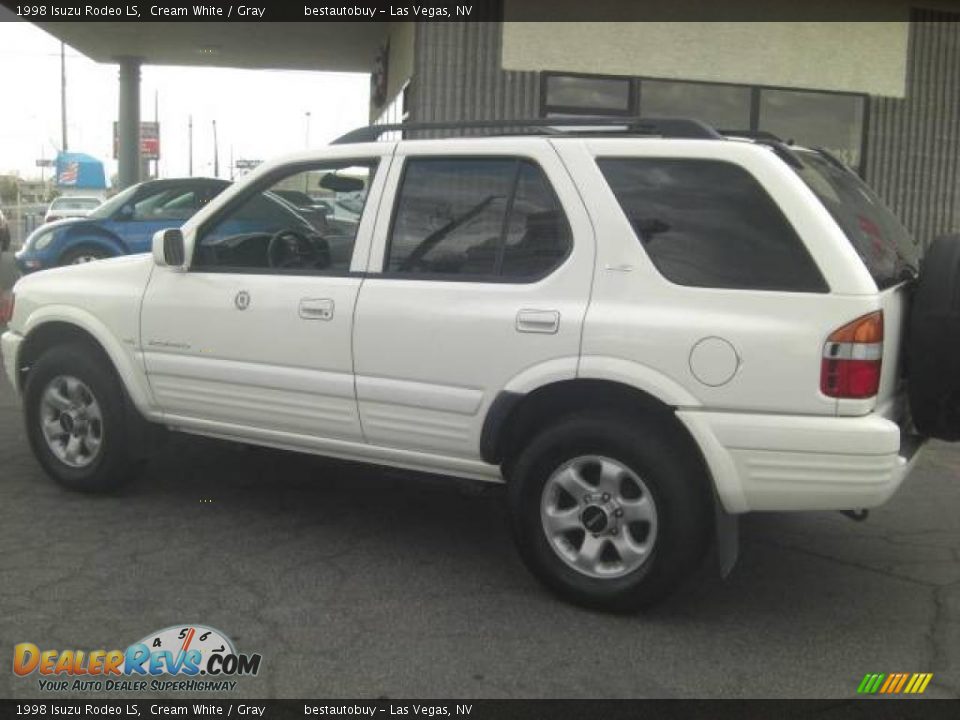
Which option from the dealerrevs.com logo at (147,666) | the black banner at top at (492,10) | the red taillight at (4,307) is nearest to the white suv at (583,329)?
the dealerrevs.com logo at (147,666)

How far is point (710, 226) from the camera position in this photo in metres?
3.66

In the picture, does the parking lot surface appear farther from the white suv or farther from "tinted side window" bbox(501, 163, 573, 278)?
"tinted side window" bbox(501, 163, 573, 278)

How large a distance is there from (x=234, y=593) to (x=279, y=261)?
1.53m

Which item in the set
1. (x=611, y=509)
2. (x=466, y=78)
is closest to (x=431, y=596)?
(x=611, y=509)

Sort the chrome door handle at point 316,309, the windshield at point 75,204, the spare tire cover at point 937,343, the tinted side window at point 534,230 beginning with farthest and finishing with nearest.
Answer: the windshield at point 75,204 < the chrome door handle at point 316,309 < the tinted side window at point 534,230 < the spare tire cover at point 937,343

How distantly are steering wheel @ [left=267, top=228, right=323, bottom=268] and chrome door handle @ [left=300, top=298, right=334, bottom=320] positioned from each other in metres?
0.26

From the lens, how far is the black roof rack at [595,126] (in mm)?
3857

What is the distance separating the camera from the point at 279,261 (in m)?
4.65

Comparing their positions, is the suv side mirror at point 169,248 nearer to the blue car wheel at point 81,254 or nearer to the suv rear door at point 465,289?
the suv rear door at point 465,289

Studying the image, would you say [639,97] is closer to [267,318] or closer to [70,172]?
[267,318]

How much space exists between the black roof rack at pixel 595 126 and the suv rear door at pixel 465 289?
155 millimetres

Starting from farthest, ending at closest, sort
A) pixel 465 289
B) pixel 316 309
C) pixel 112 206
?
pixel 112 206, pixel 316 309, pixel 465 289

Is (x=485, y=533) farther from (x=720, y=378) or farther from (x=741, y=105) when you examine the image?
(x=741, y=105)

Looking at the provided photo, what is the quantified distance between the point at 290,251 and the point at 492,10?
335 inches
